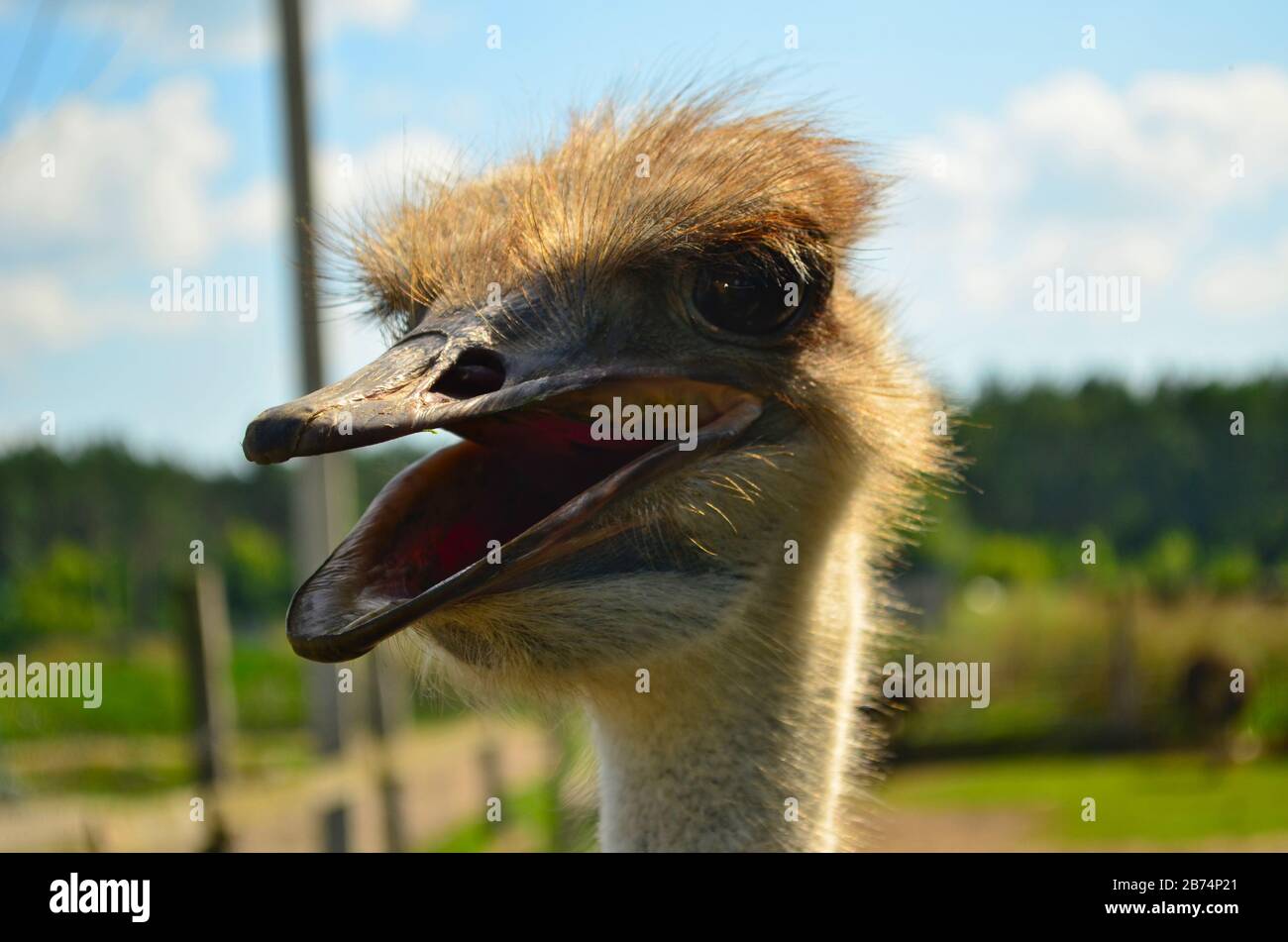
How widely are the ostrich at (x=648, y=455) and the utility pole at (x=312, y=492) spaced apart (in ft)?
11.8

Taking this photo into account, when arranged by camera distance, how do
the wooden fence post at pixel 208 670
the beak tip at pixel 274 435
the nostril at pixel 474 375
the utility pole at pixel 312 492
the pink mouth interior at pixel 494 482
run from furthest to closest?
the utility pole at pixel 312 492
the wooden fence post at pixel 208 670
the pink mouth interior at pixel 494 482
the nostril at pixel 474 375
the beak tip at pixel 274 435

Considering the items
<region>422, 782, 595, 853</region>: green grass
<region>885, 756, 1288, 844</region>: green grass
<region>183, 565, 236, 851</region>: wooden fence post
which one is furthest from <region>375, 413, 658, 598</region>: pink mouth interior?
<region>885, 756, 1288, 844</region>: green grass

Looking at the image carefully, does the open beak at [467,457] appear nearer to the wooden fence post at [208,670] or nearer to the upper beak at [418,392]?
the upper beak at [418,392]

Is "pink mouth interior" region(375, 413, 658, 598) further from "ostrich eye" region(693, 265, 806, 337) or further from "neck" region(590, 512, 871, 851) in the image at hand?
"neck" region(590, 512, 871, 851)

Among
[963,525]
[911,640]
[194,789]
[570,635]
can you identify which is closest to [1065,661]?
[963,525]

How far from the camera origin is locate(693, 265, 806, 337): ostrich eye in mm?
1955

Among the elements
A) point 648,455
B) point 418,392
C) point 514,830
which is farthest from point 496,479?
point 514,830

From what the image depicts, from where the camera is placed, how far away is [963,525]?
2067 centimetres

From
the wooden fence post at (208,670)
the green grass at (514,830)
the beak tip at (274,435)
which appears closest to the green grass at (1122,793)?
the green grass at (514,830)

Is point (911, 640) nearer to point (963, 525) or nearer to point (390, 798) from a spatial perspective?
point (390, 798)

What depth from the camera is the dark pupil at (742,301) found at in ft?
6.41

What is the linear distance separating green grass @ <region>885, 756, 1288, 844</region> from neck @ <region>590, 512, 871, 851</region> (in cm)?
776

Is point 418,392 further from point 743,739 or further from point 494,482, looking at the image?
point 743,739

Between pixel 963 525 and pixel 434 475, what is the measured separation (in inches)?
764
